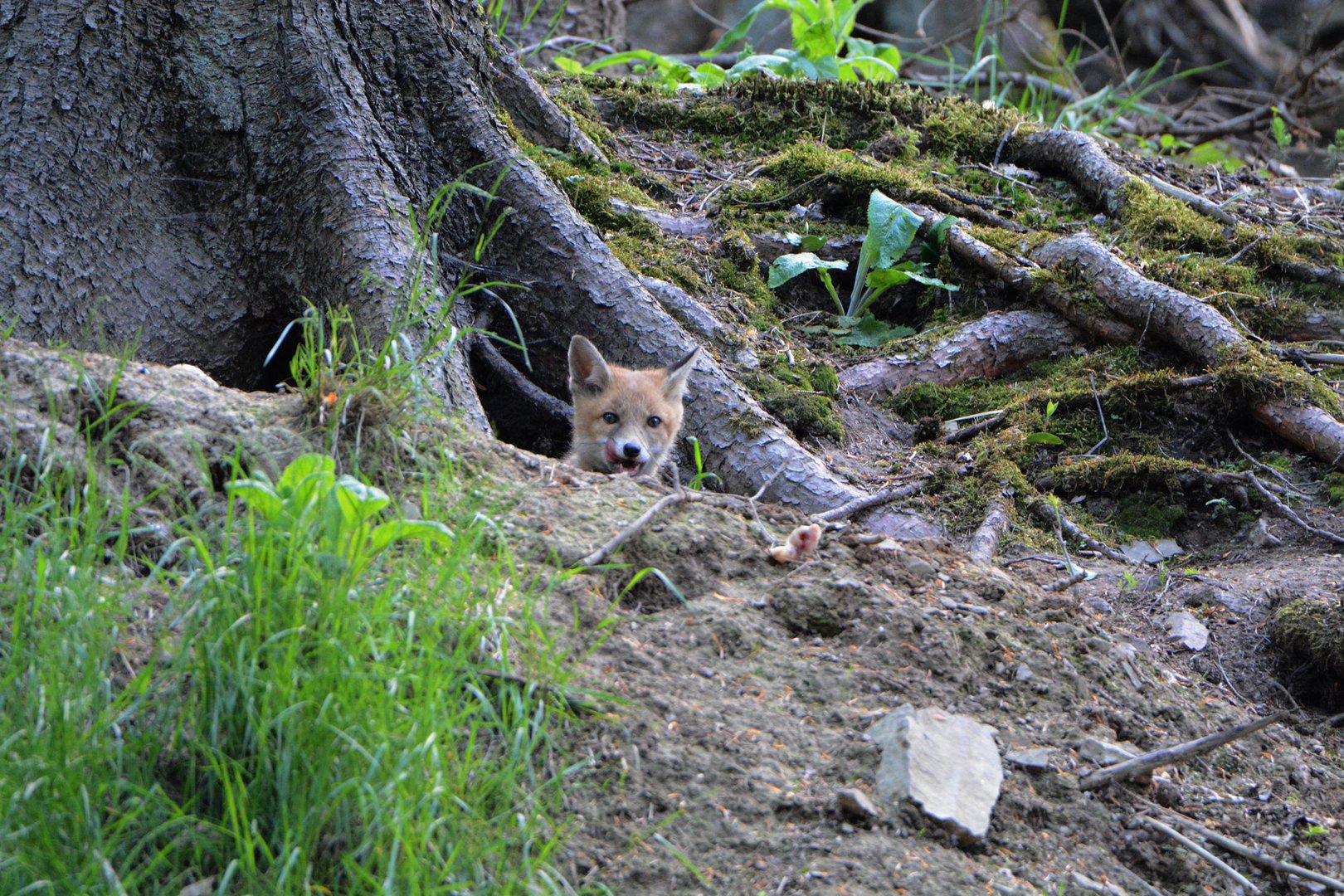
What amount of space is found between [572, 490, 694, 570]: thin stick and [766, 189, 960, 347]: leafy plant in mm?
2431

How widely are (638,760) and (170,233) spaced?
294cm

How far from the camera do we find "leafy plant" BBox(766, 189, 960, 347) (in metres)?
5.25

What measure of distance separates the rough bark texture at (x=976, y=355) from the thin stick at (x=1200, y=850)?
9.22ft

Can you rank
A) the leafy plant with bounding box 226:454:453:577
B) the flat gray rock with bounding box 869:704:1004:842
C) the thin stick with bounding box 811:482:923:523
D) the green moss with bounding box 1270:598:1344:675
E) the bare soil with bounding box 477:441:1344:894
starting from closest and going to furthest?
the leafy plant with bounding box 226:454:453:577
the bare soil with bounding box 477:441:1344:894
the flat gray rock with bounding box 869:704:1004:842
the green moss with bounding box 1270:598:1344:675
the thin stick with bounding box 811:482:923:523

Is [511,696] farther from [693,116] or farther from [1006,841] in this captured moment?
[693,116]

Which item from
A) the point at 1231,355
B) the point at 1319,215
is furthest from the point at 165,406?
the point at 1319,215

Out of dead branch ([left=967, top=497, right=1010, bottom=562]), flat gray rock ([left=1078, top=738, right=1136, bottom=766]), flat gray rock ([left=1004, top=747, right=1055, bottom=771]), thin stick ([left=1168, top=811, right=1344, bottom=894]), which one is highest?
flat gray rock ([left=1004, top=747, right=1055, bottom=771])

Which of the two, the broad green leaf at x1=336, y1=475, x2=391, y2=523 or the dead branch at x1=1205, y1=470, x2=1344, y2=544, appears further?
the dead branch at x1=1205, y1=470, x2=1344, y2=544

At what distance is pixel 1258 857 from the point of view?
7.73 feet

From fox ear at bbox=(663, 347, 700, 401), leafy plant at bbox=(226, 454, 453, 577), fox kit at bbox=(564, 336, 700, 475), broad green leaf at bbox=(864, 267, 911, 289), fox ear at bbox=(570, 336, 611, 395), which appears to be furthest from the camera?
broad green leaf at bbox=(864, 267, 911, 289)

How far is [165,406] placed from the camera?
8.81 ft

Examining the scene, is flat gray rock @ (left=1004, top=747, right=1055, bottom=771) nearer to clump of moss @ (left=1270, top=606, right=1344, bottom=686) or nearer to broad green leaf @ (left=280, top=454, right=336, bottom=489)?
clump of moss @ (left=1270, top=606, right=1344, bottom=686)

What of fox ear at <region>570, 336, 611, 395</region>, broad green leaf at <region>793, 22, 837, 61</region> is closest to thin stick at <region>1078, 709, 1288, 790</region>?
fox ear at <region>570, 336, 611, 395</region>

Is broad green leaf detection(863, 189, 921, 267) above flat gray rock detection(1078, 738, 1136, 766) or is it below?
above
